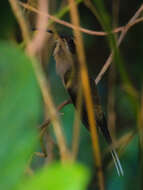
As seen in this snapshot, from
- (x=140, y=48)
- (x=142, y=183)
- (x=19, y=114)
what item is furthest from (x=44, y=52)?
(x=19, y=114)

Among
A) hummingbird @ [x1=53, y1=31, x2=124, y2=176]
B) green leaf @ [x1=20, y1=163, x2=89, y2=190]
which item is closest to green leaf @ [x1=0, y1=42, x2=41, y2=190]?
green leaf @ [x1=20, y1=163, x2=89, y2=190]

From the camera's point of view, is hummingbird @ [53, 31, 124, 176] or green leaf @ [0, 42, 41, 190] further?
hummingbird @ [53, 31, 124, 176]

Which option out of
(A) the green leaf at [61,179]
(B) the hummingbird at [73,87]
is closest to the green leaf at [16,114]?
(A) the green leaf at [61,179]

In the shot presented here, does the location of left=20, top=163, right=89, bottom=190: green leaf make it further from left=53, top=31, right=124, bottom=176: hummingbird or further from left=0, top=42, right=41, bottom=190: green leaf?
left=53, top=31, right=124, bottom=176: hummingbird

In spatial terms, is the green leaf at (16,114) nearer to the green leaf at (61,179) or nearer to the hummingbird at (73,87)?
the green leaf at (61,179)

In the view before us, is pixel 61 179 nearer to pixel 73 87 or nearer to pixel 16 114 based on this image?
pixel 16 114

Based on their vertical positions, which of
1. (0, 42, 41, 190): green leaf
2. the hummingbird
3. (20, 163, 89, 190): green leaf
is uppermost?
(0, 42, 41, 190): green leaf

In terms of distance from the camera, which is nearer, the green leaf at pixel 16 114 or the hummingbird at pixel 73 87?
the green leaf at pixel 16 114
